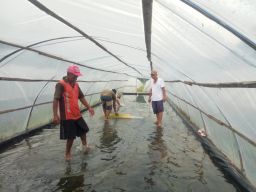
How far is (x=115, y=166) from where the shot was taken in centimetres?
625

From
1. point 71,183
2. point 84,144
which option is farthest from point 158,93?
point 71,183

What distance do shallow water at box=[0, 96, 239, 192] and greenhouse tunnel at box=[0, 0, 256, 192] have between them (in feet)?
0.06

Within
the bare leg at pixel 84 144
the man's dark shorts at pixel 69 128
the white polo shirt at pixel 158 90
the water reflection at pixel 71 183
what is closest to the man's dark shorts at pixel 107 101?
the white polo shirt at pixel 158 90

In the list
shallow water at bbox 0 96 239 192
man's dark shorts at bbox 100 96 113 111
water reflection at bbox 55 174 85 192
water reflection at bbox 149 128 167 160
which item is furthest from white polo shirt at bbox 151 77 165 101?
water reflection at bbox 55 174 85 192

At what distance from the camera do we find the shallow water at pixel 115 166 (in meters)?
5.22

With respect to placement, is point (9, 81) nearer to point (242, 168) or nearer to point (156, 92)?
point (156, 92)

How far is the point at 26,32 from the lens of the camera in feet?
18.5

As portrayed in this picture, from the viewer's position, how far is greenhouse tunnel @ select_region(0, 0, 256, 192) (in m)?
3.62

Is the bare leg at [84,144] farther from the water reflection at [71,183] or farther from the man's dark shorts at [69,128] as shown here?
the water reflection at [71,183]

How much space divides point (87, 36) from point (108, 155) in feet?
8.51

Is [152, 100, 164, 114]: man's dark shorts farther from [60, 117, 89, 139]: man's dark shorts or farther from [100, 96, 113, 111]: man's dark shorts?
[60, 117, 89, 139]: man's dark shorts

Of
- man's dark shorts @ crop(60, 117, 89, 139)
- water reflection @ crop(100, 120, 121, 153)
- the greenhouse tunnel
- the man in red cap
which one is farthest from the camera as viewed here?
water reflection @ crop(100, 120, 121, 153)

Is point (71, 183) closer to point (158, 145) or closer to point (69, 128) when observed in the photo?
point (69, 128)

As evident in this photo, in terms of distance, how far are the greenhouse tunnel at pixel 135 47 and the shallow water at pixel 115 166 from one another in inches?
0.7
